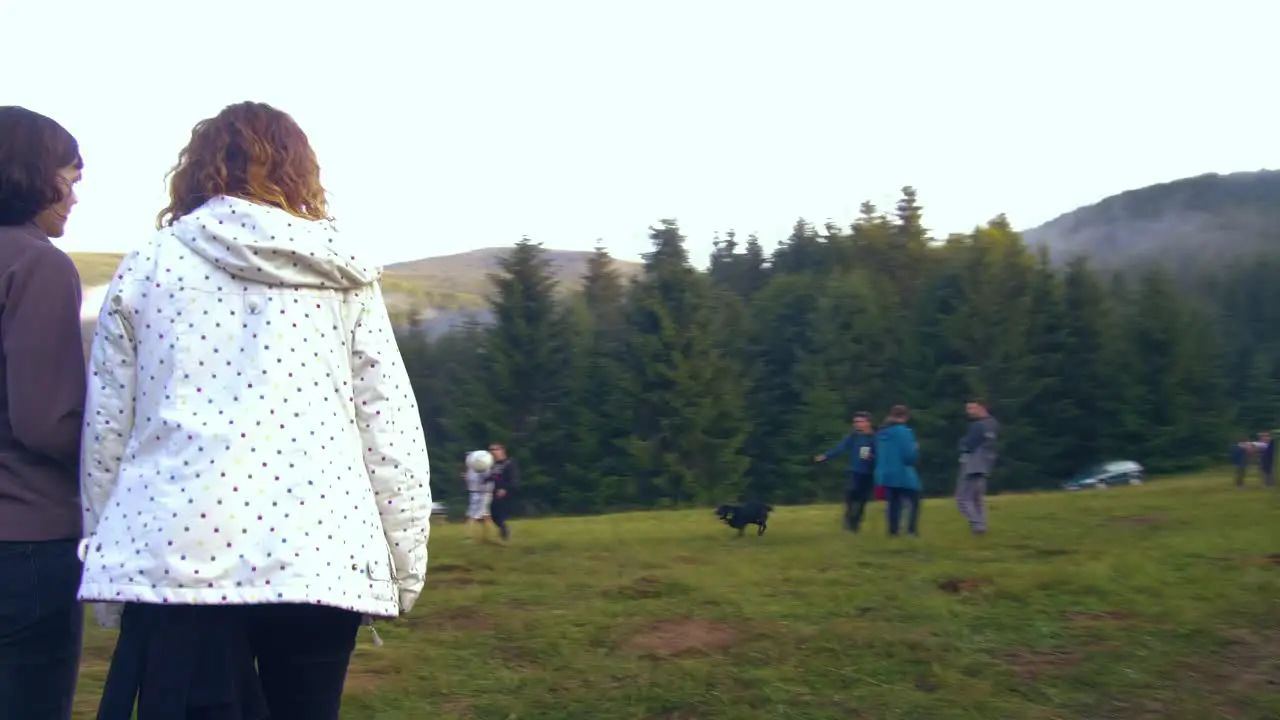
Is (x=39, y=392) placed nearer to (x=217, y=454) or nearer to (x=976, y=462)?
(x=217, y=454)

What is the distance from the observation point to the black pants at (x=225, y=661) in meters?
2.39

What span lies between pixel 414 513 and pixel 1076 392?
53.9 metres

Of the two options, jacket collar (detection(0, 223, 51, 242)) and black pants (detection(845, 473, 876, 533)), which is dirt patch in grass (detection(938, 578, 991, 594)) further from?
jacket collar (detection(0, 223, 51, 242))

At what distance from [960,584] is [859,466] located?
534 centimetres

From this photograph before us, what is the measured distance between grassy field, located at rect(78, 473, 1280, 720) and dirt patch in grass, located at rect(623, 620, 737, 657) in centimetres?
2

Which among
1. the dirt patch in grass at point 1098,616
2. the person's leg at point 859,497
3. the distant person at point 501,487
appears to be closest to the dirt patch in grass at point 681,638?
the dirt patch in grass at point 1098,616

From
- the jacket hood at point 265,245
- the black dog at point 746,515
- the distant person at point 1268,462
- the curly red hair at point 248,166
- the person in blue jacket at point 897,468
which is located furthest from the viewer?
the distant person at point 1268,462

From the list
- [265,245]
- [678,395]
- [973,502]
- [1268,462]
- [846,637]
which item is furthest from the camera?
[678,395]

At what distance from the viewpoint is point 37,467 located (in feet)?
8.95

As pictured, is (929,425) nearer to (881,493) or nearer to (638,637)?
(881,493)

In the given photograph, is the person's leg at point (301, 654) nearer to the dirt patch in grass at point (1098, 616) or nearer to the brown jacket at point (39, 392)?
the brown jacket at point (39, 392)

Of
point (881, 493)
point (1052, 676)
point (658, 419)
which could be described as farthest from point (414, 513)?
point (658, 419)

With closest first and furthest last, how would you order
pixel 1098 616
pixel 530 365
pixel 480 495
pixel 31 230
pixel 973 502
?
pixel 31 230
pixel 1098 616
pixel 973 502
pixel 480 495
pixel 530 365

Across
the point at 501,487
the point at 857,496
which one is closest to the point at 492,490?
the point at 501,487
